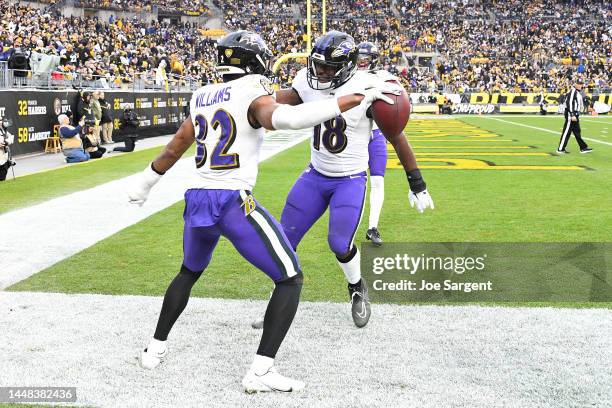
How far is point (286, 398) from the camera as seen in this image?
3.41 meters

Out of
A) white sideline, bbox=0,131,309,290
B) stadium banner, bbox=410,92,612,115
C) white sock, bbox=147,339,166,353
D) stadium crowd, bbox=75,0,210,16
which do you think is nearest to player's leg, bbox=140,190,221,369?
white sock, bbox=147,339,166,353

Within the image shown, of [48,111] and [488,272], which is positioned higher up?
[48,111]

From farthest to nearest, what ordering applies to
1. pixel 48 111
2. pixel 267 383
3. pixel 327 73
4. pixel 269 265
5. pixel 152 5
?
pixel 152 5, pixel 48 111, pixel 327 73, pixel 269 265, pixel 267 383

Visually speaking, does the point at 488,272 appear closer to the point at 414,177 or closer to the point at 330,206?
the point at 414,177

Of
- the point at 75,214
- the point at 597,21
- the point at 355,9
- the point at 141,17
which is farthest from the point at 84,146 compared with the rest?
the point at 597,21

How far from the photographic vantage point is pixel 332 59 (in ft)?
14.6

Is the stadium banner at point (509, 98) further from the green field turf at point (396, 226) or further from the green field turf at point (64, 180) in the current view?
the green field turf at point (64, 180)

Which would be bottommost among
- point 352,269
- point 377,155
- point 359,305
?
point 359,305

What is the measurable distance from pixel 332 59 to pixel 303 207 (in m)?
1.04

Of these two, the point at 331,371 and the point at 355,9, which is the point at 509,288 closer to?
the point at 331,371

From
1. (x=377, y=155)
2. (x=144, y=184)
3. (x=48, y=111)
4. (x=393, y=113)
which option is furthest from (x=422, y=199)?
(x=48, y=111)

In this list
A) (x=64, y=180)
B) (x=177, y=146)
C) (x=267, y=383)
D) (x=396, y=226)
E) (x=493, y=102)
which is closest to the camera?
(x=267, y=383)

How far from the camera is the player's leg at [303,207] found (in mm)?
4793

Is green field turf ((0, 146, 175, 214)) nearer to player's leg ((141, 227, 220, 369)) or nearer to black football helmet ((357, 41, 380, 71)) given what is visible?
black football helmet ((357, 41, 380, 71))
